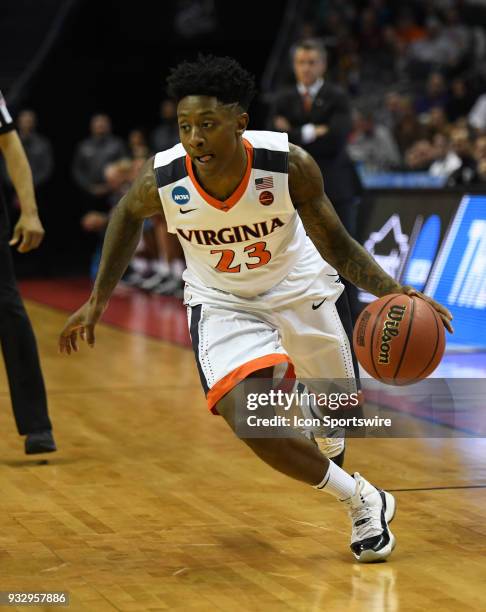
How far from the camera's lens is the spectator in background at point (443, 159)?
11672 mm

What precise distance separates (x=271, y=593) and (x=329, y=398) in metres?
1.08

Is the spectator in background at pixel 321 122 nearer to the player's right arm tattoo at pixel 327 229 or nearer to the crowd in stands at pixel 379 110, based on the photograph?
the crowd in stands at pixel 379 110

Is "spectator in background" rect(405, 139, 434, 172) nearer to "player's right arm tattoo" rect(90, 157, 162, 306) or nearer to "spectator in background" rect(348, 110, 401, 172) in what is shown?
"spectator in background" rect(348, 110, 401, 172)

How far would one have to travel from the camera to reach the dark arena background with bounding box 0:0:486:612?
3.85m

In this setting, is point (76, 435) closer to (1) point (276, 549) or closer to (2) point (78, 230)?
(1) point (276, 549)

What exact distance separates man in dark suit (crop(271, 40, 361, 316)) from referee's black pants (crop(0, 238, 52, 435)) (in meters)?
3.16

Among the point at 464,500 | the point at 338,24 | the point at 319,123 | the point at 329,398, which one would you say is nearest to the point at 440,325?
the point at 329,398

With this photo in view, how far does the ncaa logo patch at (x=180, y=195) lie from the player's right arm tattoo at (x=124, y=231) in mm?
89

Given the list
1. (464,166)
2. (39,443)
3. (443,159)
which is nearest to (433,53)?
(443,159)

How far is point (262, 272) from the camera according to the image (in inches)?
168

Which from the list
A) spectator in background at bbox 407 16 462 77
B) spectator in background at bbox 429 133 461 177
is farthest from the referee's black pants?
spectator in background at bbox 407 16 462 77

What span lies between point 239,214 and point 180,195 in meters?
0.22

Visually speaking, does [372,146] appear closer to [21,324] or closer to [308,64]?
[308,64]

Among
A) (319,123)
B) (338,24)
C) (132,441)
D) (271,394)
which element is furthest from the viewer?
(338,24)
